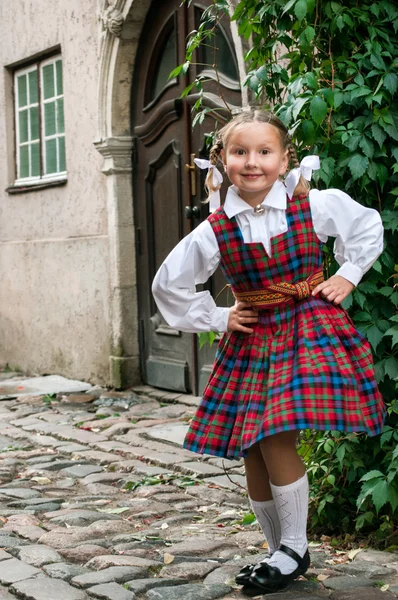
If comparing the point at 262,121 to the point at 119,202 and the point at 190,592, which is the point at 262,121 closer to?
the point at 190,592

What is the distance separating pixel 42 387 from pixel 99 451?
9.50ft

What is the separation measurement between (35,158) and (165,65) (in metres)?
2.59

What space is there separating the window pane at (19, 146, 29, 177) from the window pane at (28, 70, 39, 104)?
503 mm

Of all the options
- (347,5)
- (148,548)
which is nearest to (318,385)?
(148,548)

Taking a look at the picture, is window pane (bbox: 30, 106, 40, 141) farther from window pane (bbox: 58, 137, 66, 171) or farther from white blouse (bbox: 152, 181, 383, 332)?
white blouse (bbox: 152, 181, 383, 332)

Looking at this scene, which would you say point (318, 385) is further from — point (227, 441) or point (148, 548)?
point (148, 548)

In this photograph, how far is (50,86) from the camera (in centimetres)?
983

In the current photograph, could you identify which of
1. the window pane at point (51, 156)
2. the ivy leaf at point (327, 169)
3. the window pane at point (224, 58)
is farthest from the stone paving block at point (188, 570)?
the window pane at point (51, 156)

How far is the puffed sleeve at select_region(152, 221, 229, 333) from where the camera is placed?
336 cm

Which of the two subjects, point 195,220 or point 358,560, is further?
point 195,220

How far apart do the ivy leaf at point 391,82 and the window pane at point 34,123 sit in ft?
22.2

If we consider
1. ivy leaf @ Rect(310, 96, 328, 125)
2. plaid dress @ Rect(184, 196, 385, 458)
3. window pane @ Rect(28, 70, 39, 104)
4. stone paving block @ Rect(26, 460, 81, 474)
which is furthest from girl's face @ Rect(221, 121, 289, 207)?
window pane @ Rect(28, 70, 39, 104)

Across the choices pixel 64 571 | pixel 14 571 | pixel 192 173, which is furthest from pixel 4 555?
pixel 192 173

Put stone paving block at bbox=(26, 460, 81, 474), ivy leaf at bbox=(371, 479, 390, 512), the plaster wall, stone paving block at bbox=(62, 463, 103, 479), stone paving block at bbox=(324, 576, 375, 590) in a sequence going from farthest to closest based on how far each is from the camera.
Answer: the plaster wall, stone paving block at bbox=(26, 460, 81, 474), stone paving block at bbox=(62, 463, 103, 479), ivy leaf at bbox=(371, 479, 390, 512), stone paving block at bbox=(324, 576, 375, 590)
